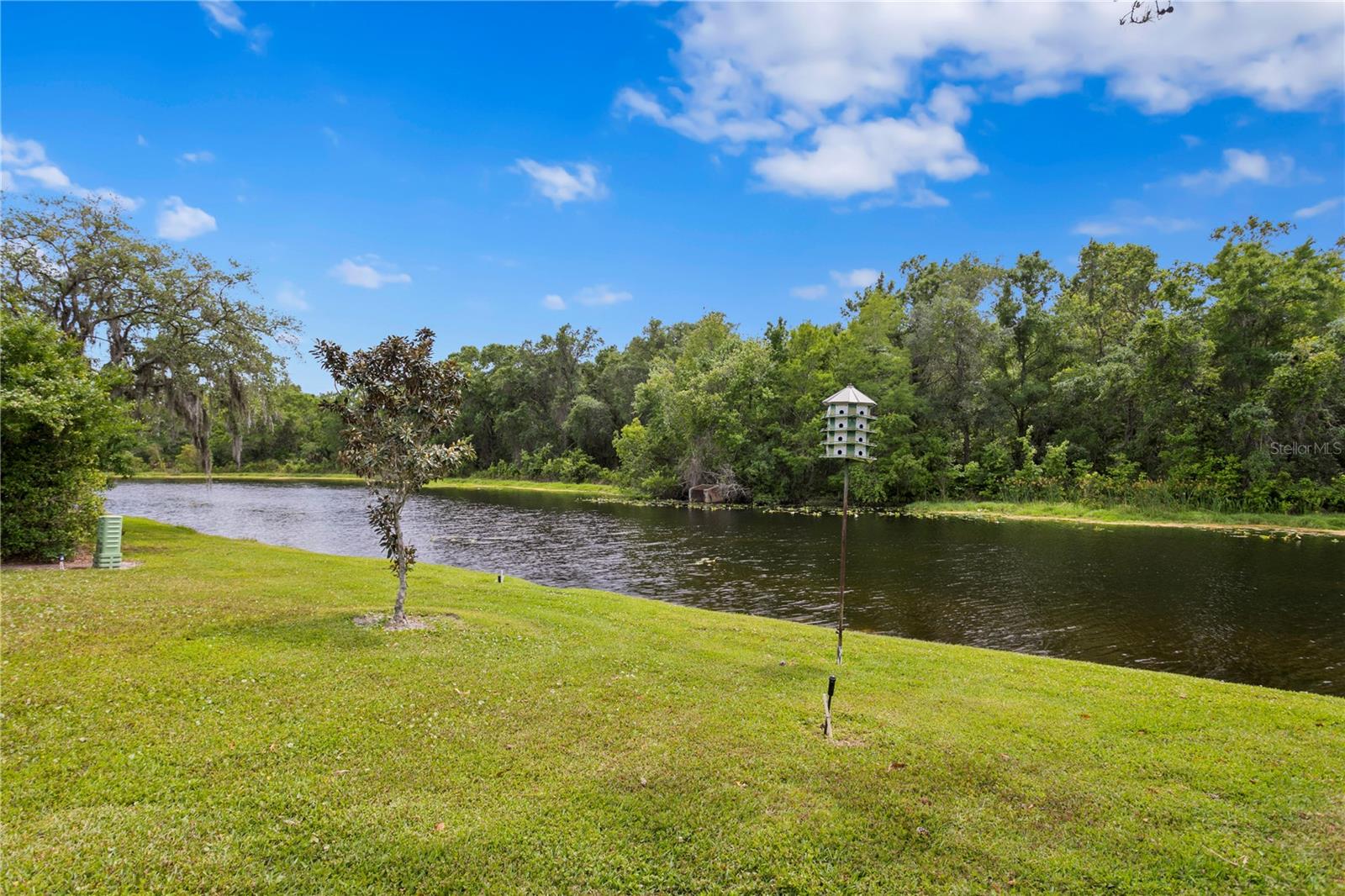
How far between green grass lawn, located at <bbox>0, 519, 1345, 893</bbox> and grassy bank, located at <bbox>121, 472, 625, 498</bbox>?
54.2 m

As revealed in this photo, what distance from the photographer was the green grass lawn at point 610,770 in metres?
5.11

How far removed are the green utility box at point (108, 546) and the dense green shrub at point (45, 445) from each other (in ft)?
3.16

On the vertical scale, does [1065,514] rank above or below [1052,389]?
below

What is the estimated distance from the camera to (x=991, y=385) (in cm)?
5269

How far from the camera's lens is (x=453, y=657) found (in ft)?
32.4

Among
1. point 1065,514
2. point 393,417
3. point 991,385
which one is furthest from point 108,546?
point 991,385

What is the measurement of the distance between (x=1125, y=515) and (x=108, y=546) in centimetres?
4854

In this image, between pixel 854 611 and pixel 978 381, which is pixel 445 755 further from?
pixel 978 381

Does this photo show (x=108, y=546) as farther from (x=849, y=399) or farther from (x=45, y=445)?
(x=849, y=399)

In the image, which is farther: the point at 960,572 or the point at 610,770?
the point at 960,572

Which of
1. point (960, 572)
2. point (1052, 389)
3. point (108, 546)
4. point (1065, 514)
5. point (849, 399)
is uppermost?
point (1052, 389)

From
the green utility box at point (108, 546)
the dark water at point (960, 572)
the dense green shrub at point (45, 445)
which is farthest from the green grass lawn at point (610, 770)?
the dense green shrub at point (45, 445)

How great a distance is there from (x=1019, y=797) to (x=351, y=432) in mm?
10682

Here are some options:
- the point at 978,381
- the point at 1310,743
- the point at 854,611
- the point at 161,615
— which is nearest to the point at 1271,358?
the point at 978,381
